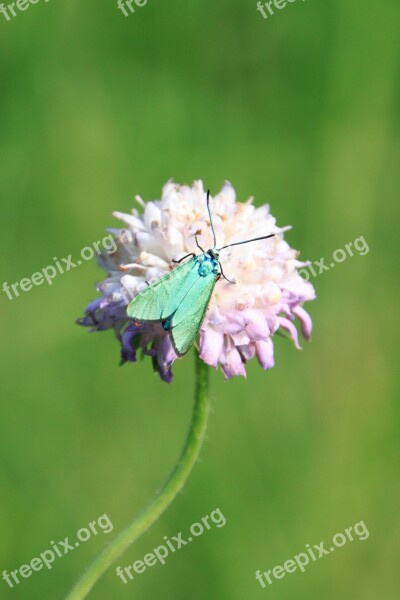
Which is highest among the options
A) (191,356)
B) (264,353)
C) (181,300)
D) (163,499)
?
(191,356)

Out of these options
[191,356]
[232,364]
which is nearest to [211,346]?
[232,364]

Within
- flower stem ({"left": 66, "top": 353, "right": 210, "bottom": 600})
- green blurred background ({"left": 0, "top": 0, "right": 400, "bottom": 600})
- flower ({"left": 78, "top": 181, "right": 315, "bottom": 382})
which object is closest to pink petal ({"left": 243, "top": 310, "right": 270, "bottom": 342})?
flower ({"left": 78, "top": 181, "right": 315, "bottom": 382})

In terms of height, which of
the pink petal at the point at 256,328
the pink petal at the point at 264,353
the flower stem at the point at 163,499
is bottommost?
the flower stem at the point at 163,499

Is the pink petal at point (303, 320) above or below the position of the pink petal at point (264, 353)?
above

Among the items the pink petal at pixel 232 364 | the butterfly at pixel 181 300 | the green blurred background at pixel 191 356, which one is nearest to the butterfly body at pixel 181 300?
the butterfly at pixel 181 300

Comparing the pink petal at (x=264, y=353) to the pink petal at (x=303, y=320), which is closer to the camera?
the pink petal at (x=264, y=353)

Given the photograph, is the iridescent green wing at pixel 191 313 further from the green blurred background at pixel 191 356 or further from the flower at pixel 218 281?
the green blurred background at pixel 191 356

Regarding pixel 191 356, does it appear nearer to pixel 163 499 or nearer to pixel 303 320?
pixel 303 320
